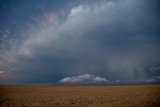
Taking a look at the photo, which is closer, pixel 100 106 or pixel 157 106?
pixel 157 106

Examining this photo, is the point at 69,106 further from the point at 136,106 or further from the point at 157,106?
the point at 157,106

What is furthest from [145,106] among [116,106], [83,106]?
[83,106]

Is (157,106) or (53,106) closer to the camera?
(157,106)

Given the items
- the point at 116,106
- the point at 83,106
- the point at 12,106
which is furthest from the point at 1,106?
the point at 116,106

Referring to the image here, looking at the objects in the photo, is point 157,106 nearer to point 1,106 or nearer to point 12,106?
point 12,106

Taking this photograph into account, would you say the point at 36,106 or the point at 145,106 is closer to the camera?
the point at 145,106

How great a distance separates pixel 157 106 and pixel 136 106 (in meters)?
2.18

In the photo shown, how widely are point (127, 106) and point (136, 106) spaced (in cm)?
99

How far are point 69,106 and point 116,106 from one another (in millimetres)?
5516

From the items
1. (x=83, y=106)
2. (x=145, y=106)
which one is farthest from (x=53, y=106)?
(x=145, y=106)

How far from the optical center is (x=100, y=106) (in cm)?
1973

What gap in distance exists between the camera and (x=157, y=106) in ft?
60.2

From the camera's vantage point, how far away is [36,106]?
20.1 m

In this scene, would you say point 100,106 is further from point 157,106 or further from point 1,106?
point 1,106
